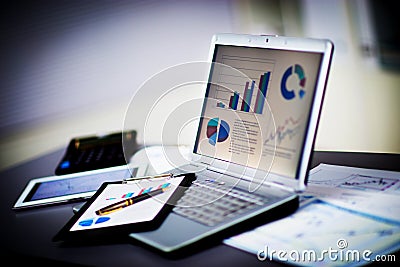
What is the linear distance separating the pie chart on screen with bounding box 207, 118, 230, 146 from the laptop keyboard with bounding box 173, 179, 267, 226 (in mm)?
97

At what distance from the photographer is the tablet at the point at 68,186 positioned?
1.11 m

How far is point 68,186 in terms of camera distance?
3.89ft

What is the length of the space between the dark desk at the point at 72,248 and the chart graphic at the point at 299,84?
28 cm

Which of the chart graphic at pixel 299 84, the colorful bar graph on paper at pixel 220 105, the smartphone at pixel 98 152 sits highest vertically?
the chart graphic at pixel 299 84

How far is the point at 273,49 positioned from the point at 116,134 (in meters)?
0.64

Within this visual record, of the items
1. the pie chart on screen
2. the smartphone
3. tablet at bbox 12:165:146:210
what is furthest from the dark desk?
the pie chart on screen

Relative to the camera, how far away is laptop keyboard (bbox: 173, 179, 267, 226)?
895 millimetres

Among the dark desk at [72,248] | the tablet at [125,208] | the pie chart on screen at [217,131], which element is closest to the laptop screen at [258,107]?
the pie chart on screen at [217,131]

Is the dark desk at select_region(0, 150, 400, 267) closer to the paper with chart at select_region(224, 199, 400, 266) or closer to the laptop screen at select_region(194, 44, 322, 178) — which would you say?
the paper with chart at select_region(224, 199, 400, 266)

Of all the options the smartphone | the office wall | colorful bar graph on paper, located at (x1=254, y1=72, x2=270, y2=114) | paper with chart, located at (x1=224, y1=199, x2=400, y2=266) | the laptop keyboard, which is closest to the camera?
paper with chart, located at (x1=224, y1=199, x2=400, y2=266)

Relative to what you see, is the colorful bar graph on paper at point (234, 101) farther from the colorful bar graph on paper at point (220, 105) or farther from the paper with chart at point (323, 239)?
the paper with chart at point (323, 239)

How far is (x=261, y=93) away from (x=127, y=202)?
315mm

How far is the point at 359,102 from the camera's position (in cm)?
293

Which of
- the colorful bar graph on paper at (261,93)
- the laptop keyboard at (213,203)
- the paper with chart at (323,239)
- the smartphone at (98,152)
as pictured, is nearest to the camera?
the paper with chart at (323,239)
